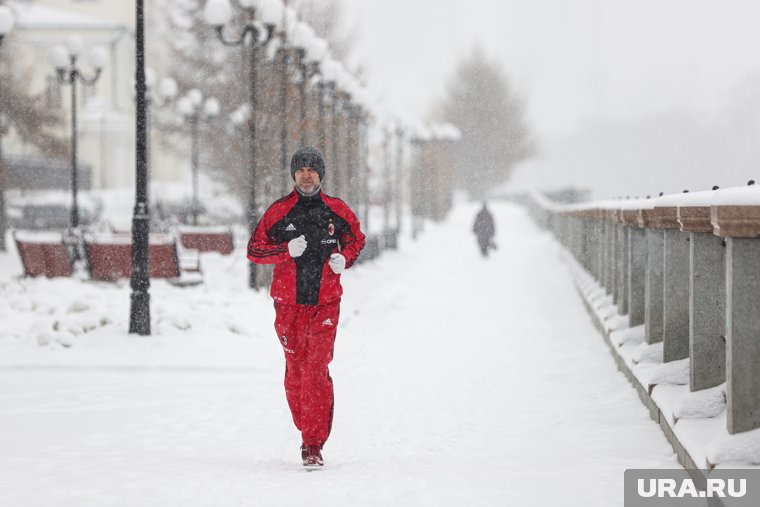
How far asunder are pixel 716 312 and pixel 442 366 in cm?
487

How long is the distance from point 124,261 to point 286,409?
9511 mm

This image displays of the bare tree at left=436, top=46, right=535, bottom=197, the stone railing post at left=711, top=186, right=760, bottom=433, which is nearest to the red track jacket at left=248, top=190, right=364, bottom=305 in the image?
the stone railing post at left=711, top=186, right=760, bottom=433

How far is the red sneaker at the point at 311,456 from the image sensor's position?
6.25 m

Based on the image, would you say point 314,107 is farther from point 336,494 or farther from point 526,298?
point 336,494

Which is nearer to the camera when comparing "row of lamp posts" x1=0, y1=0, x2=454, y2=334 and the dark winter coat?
"row of lamp posts" x1=0, y1=0, x2=454, y2=334

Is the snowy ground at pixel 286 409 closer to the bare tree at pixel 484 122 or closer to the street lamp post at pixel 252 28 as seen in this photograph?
the street lamp post at pixel 252 28

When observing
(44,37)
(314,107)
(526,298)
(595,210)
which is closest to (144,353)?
(595,210)

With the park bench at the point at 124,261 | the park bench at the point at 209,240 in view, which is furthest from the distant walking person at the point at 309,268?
the park bench at the point at 209,240

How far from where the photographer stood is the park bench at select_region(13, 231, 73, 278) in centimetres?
1839

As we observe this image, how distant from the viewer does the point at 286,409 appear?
8.41 meters

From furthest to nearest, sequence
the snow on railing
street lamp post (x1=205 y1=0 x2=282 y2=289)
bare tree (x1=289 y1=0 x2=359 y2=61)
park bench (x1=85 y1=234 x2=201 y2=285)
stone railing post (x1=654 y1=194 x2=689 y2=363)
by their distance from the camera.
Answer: bare tree (x1=289 y1=0 x2=359 y2=61)
street lamp post (x1=205 y1=0 x2=282 y2=289)
park bench (x1=85 y1=234 x2=201 y2=285)
stone railing post (x1=654 y1=194 x2=689 y2=363)
the snow on railing

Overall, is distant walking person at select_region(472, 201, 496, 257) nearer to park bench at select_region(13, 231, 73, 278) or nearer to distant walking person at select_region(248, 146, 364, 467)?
park bench at select_region(13, 231, 73, 278)

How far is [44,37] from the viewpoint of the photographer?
65312mm

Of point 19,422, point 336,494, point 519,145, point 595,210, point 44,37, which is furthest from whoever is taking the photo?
point 519,145
